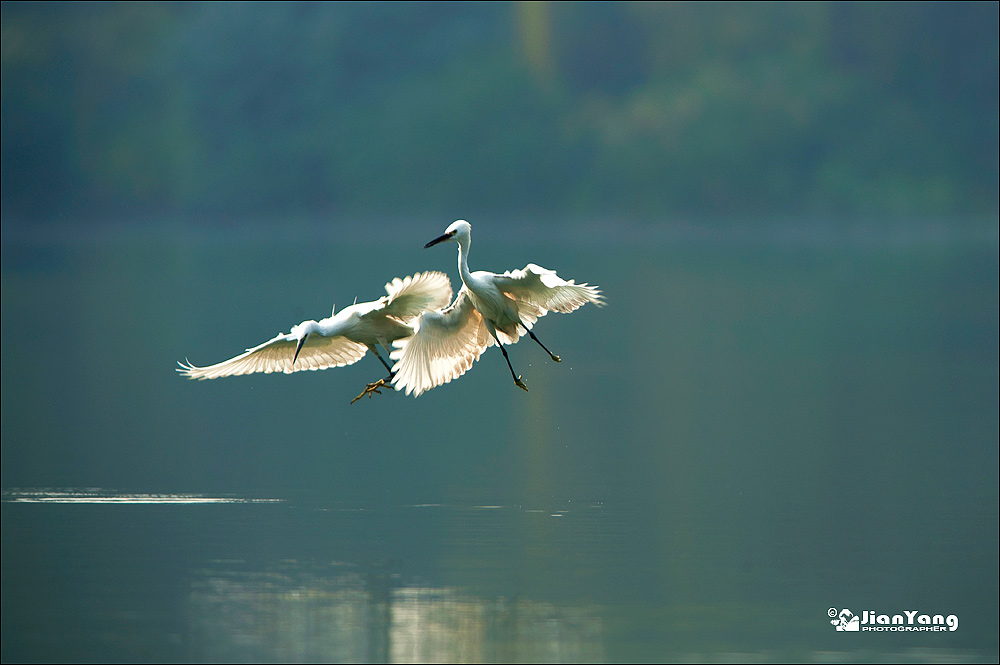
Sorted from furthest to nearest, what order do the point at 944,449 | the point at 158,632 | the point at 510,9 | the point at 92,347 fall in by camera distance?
the point at 510,9 → the point at 92,347 → the point at 944,449 → the point at 158,632

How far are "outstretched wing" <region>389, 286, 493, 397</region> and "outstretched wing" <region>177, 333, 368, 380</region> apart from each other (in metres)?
0.89

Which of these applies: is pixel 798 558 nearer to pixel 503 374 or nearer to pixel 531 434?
pixel 531 434

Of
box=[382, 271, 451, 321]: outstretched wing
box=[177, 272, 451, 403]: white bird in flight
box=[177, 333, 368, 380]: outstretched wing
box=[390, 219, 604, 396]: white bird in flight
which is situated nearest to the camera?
box=[390, 219, 604, 396]: white bird in flight

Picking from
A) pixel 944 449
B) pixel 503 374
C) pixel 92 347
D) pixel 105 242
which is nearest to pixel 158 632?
pixel 944 449

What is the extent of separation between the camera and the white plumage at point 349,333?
14195 millimetres

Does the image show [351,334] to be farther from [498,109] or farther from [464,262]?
[498,109]

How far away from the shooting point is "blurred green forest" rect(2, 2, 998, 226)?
108 m

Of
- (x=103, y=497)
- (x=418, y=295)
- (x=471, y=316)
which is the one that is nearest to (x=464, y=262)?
(x=418, y=295)

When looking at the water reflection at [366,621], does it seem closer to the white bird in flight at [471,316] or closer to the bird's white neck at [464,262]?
the white bird in flight at [471,316]

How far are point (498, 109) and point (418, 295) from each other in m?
104

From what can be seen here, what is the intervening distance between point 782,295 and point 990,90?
7468 centimetres

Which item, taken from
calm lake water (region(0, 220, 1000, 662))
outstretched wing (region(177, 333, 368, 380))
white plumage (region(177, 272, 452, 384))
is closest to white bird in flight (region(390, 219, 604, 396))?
white plumage (region(177, 272, 452, 384))

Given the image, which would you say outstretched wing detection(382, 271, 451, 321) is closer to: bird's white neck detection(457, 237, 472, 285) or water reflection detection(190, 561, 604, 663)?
bird's white neck detection(457, 237, 472, 285)

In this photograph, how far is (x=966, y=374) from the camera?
24766mm
